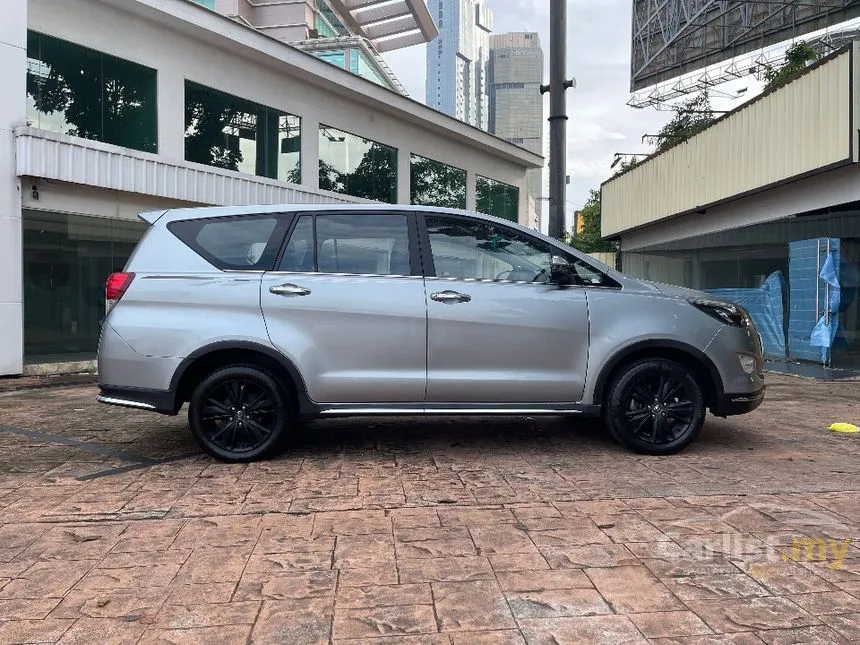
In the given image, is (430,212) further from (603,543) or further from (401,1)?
(401,1)

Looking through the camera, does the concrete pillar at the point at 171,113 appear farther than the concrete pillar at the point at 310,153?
No

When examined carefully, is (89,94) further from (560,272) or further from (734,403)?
(734,403)

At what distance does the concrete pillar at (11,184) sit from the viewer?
10.0m

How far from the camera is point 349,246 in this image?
5035mm

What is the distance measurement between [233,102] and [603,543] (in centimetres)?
1323

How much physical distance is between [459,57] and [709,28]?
112m

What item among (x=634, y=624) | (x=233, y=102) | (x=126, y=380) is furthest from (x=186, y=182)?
(x=634, y=624)

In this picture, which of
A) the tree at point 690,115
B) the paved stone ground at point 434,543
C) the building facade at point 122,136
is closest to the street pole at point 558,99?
the paved stone ground at point 434,543

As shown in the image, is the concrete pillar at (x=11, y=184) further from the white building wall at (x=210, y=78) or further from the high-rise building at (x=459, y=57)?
the high-rise building at (x=459, y=57)

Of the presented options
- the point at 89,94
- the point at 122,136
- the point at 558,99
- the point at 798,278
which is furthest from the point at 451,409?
the point at 89,94

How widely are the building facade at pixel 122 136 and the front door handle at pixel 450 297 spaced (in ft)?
26.7

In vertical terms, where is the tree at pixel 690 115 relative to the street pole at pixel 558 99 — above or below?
above

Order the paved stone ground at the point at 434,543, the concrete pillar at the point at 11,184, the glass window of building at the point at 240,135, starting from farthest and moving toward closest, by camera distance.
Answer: the glass window of building at the point at 240,135
the concrete pillar at the point at 11,184
the paved stone ground at the point at 434,543

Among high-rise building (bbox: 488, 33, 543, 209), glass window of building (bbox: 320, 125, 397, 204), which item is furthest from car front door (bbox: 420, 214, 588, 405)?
high-rise building (bbox: 488, 33, 543, 209)
